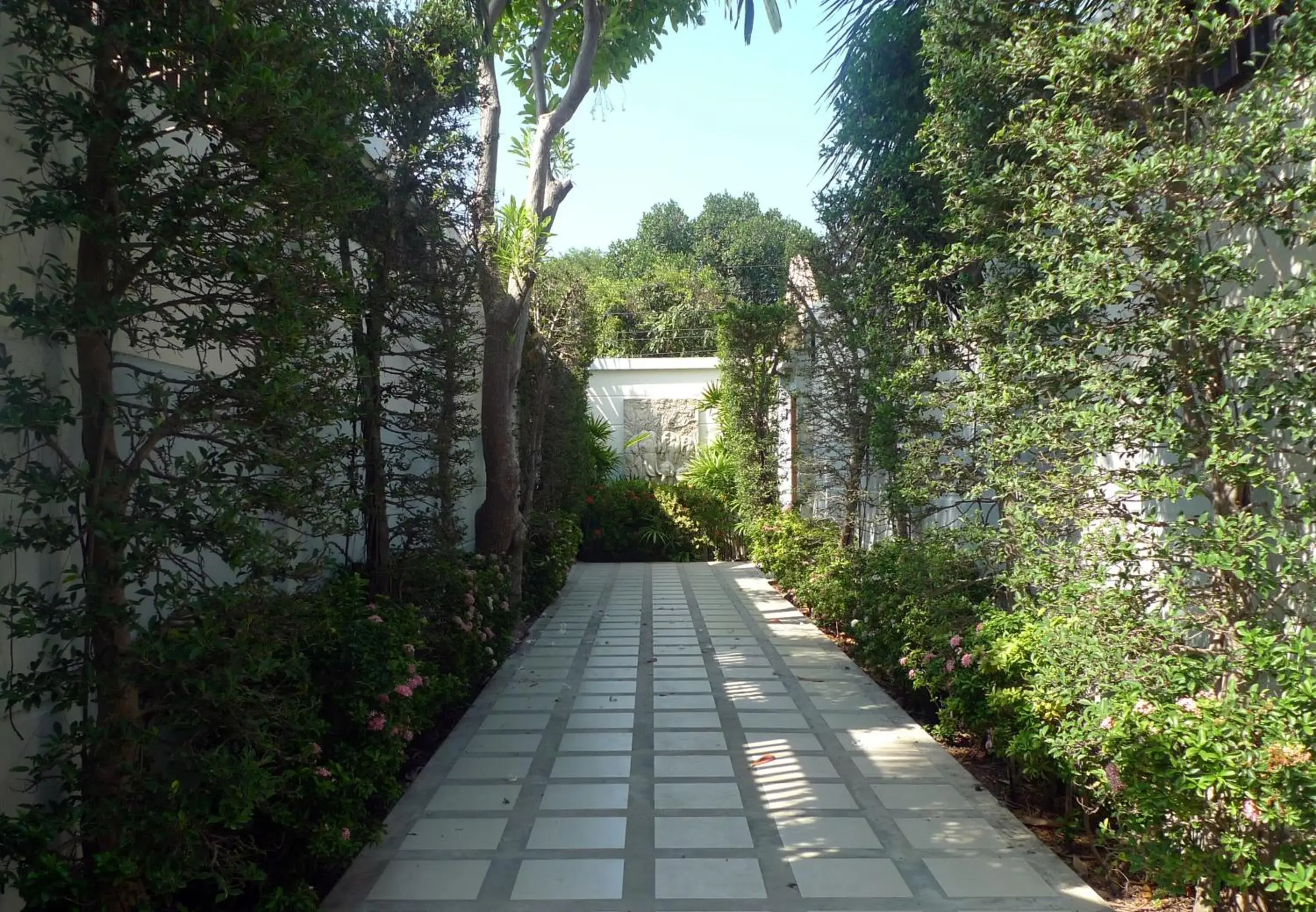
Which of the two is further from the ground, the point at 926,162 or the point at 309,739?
the point at 926,162

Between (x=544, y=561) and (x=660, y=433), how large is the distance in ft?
22.2

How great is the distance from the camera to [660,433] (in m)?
15.3

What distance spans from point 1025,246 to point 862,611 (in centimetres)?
350

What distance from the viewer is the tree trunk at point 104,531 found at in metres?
2.10

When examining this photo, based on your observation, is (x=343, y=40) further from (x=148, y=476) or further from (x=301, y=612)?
(x=301, y=612)

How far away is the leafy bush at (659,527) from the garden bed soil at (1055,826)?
7.92 m

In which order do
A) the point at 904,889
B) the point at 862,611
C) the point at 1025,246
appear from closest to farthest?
the point at 904,889, the point at 1025,246, the point at 862,611

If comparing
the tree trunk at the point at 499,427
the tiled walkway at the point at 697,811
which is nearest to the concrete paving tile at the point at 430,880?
the tiled walkway at the point at 697,811

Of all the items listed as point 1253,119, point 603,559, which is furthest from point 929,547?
point 603,559

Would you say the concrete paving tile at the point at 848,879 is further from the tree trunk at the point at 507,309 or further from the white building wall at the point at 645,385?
the white building wall at the point at 645,385

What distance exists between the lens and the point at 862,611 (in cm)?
619

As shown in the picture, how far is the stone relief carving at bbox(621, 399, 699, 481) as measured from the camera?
15203 millimetres

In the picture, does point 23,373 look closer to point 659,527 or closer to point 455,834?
point 455,834

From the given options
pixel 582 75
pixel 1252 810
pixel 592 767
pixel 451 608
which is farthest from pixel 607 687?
pixel 582 75
